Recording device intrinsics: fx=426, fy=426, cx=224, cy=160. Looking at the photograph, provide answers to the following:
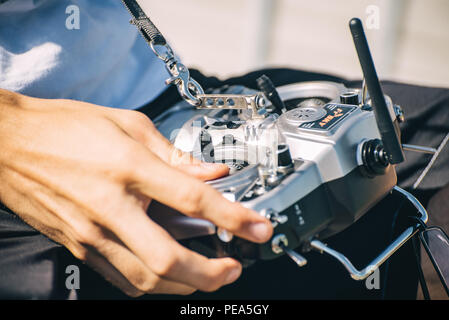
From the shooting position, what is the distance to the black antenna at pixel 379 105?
0.44 m

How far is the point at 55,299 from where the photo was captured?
0.49 metres

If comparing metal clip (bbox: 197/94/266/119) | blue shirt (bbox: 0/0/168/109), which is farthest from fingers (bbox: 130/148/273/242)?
blue shirt (bbox: 0/0/168/109)

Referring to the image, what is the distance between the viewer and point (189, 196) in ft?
1.28

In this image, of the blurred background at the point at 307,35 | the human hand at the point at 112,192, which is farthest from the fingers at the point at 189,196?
the blurred background at the point at 307,35

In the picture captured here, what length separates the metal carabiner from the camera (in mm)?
610

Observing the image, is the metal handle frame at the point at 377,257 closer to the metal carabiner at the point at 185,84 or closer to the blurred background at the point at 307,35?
the metal carabiner at the point at 185,84

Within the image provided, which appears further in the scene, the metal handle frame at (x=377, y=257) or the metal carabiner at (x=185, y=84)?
the metal carabiner at (x=185, y=84)

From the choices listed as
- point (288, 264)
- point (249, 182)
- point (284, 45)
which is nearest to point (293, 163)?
point (249, 182)

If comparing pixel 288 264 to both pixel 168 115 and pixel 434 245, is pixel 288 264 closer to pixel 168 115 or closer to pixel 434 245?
pixel 434 245

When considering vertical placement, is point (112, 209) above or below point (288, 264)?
above

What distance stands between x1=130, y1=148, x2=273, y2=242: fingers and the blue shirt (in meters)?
0.29

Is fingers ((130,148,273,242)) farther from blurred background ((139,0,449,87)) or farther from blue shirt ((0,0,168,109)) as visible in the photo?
blurred background ((139,0,449,87))

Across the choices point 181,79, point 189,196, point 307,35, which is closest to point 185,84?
point 181,79
